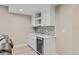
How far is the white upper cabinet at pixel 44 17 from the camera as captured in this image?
200 centimetres

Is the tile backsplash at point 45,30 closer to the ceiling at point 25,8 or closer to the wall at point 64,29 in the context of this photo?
the wall at point 64,29

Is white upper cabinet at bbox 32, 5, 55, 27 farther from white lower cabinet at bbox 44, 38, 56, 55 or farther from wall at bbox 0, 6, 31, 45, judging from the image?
white lower cabinet at bbox 44, 38, 56, 55

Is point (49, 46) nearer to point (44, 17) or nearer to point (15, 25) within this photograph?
point (44, 17)

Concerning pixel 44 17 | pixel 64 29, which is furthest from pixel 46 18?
pixel 64 29

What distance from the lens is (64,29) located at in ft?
6.48

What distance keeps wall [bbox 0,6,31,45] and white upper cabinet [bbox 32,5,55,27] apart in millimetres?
115

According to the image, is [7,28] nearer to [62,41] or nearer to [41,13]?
[41,13]

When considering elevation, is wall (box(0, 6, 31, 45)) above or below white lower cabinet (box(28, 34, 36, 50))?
above

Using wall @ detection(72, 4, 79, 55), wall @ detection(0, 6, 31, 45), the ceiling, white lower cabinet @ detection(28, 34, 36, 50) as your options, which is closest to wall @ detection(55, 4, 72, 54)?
wall @ detection(72, 4, 79, 55)

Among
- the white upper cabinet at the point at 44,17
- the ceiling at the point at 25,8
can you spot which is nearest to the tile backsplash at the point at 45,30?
the white upper cabinet at the point at 44,17

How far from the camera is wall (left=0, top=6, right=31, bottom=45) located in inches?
76.0

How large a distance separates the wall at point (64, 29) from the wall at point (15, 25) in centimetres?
53

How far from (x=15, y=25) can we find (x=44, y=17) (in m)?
0.53
